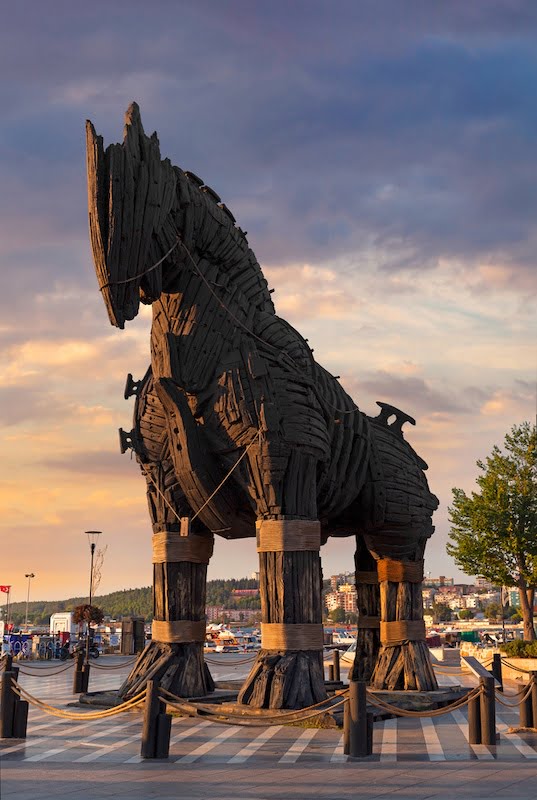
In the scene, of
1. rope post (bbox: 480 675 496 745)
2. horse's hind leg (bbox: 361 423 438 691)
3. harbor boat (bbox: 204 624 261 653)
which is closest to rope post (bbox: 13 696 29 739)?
rope post (bbox: 480 675 496 745)

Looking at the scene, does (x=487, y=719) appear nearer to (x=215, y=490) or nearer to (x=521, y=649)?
(x=215, y=490)

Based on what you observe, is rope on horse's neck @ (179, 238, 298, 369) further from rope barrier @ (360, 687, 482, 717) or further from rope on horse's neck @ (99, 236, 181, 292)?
rope barrier @ (360, 687, 482, 717)

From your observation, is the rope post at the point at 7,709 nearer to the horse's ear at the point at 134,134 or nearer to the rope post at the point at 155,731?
the rope post at the point at 155,731

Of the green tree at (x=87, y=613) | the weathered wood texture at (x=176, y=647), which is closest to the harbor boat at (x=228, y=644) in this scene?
the green tree at (x=87, y=613)

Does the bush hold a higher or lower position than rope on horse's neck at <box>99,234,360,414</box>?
lower

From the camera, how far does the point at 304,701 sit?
11.1 metres

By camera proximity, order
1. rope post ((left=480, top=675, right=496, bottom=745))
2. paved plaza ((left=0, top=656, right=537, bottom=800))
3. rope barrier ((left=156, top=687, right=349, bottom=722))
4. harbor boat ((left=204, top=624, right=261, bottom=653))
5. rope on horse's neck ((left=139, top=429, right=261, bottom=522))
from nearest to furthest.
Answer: paved plaza ((left=0, top=656, right=537, bottom=800))
rope barrier ((left=156, top=687, right=349, bottom=722))
rope post ((left=480, top=675, right=496, bottom=745))
rope on horse's neck ((left=139, top=429, right=261, bottom=522))
harbor boat ((left=204, top=624, right=261, bottom=653))

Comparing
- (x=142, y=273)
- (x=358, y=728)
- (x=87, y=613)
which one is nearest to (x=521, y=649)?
(x=358, y=728)

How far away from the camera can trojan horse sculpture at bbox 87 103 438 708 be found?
11.0 metres

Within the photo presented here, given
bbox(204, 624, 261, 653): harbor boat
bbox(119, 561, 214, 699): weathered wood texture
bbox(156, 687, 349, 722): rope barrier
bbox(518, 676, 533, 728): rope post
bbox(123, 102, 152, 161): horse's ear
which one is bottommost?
bbox(204, 624, 261, 653): harbor boat

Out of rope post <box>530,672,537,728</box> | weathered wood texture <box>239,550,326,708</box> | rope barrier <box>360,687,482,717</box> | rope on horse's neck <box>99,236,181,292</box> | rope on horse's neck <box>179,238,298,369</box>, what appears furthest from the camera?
rope on horse's neck <box>179,238,298,369</box>

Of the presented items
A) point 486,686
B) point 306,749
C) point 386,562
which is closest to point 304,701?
point 306,749

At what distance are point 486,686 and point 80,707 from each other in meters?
5.88

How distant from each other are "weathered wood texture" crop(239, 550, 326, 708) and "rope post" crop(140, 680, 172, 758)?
210 cm
